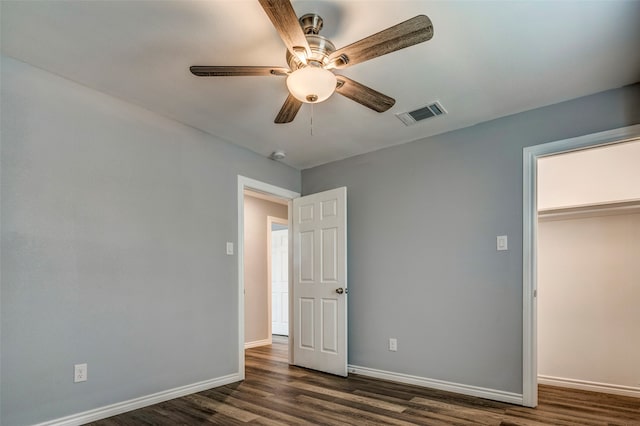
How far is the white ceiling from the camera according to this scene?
6.57ft

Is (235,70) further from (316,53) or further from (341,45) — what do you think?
(341,45)

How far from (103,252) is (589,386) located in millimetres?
4349

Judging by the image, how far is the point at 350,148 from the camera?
13.6 ft

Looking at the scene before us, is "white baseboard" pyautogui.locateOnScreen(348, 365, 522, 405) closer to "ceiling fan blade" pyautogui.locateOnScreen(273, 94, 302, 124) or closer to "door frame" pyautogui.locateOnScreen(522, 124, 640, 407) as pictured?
"door frame" pyautogui.locateOnScreen(522, 124, 640, 407)

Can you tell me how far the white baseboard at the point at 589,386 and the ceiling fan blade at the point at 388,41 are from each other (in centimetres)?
353

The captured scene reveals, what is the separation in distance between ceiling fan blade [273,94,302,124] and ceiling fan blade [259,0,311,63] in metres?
0.40

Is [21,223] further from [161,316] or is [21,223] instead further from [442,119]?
[442,119]

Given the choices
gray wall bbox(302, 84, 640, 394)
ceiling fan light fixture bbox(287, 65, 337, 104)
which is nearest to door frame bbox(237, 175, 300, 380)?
gray wall bbox(302, 84, 640, 394)

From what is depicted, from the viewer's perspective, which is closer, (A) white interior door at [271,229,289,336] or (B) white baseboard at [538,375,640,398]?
(B) white baseboard at [538,375,640,398]

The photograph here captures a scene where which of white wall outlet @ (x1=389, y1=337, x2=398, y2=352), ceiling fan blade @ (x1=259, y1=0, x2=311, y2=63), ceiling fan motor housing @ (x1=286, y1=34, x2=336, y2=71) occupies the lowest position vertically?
white wall outlet @ (x1=389, y1=337, x2=398, y2=352)

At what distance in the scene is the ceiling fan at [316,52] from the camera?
1.67 metres

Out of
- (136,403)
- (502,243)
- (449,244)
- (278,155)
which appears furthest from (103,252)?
(502,243)

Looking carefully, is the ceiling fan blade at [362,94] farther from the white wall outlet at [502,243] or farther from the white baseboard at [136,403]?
the white baseboard at [136,403]

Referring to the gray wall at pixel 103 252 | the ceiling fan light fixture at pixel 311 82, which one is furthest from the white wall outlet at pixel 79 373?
the ceiling fan light fixture at pixel 311 82
